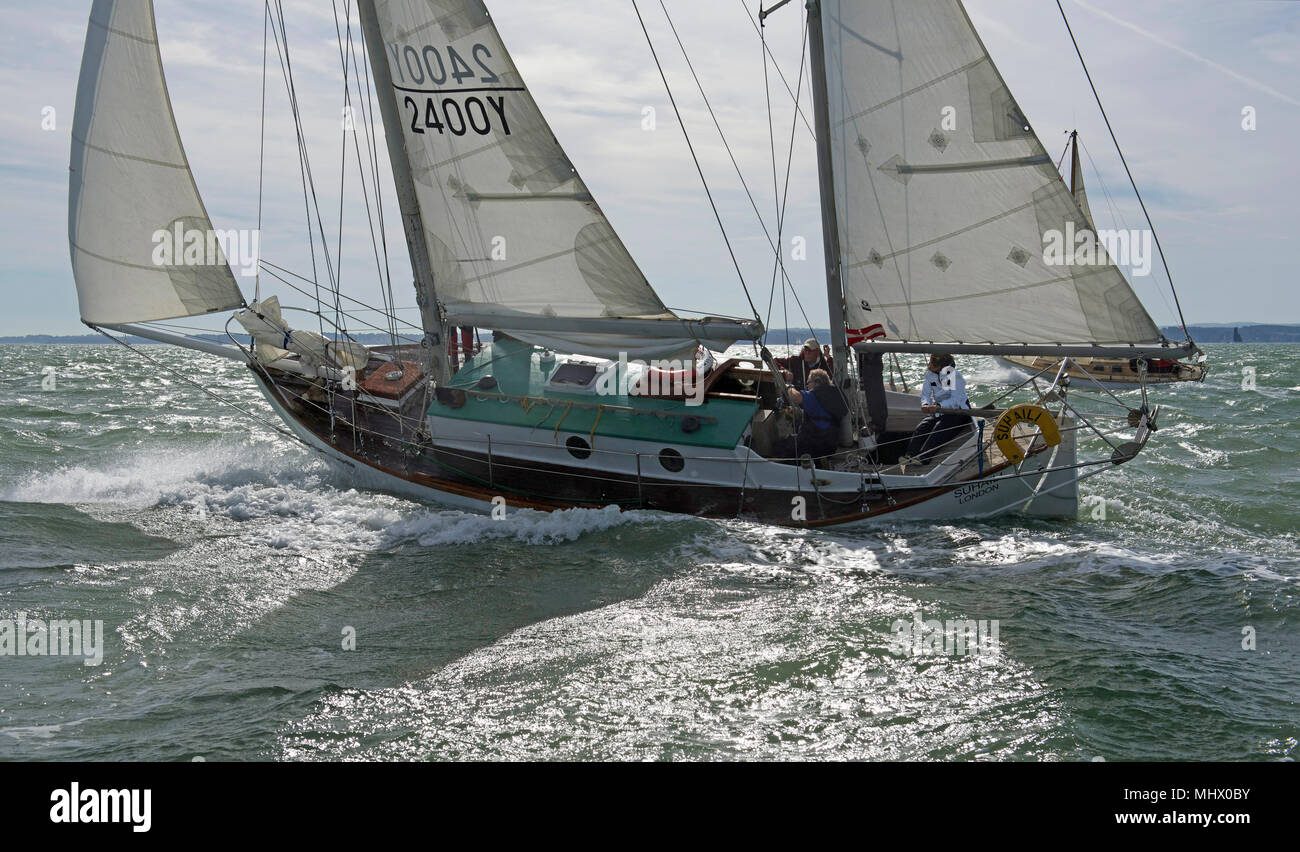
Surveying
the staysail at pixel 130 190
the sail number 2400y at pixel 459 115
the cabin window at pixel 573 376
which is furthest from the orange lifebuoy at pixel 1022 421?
the staysail at pixel 130 190

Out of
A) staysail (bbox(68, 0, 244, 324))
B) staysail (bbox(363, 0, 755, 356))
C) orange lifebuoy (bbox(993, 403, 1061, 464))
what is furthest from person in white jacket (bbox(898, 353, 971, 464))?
staysail (bbox(68, 0, 244, 324))

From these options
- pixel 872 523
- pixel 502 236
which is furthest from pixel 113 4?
pixel 872 523

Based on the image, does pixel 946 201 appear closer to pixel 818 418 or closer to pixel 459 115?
pixel 818 418

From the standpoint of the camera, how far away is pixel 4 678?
7.32m

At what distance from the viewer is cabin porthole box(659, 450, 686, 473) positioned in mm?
12328

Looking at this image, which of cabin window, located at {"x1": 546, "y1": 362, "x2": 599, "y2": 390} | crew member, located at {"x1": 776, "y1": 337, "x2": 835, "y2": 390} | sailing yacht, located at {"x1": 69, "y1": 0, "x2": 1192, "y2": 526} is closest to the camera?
sailing yacht, located at {"x1": 69, "y1": 0, "x2": 1192, "y2": 526}

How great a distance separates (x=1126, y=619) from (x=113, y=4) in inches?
568

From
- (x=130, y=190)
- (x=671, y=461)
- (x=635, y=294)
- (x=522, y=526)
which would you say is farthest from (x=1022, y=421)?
(x=130, y=190)

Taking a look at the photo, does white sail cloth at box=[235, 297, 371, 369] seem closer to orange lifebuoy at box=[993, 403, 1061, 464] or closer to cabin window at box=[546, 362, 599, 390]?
cabin window at box=[546, 362, 599, 390]

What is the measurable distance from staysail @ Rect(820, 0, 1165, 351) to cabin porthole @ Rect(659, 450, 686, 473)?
2.88 meters

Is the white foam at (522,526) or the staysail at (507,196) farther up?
the staysail at (507,196)

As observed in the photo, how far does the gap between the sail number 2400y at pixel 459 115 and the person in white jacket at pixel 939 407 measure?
6.35 m

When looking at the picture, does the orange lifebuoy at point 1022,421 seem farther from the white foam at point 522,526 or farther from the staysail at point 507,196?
the white foam at point 522,526

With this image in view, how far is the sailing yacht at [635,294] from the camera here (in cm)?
1155
